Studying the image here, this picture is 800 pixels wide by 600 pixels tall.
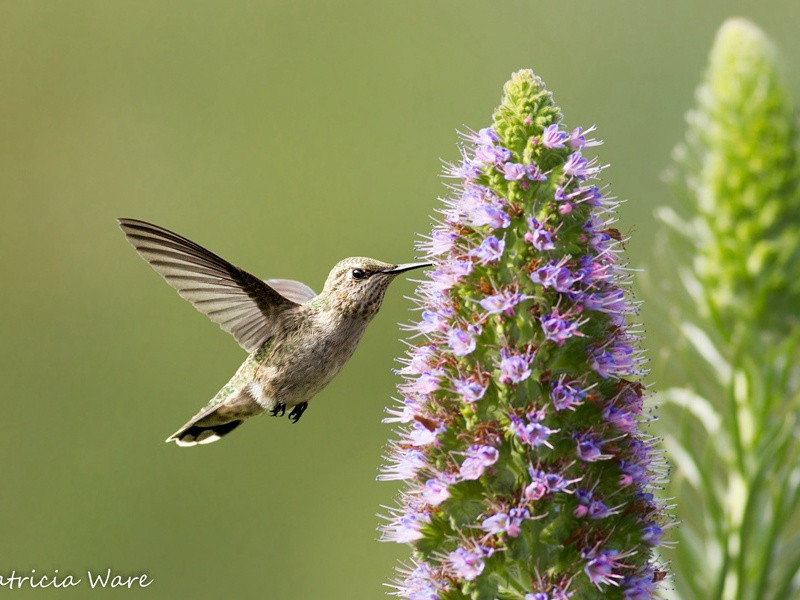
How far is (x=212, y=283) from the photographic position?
19.5 feet

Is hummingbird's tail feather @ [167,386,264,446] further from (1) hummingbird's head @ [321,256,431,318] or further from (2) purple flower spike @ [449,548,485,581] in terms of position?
(2) purple flower spike @ [449,548,485,581]

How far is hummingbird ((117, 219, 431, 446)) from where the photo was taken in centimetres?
591

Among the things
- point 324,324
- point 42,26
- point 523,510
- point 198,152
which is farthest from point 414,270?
point 42,26

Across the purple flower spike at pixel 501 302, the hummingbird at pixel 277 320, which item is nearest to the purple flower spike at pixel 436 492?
the purple flower spike at pixel 501 302

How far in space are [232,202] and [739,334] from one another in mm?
9580

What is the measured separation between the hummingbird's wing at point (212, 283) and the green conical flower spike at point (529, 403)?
1.56 meters

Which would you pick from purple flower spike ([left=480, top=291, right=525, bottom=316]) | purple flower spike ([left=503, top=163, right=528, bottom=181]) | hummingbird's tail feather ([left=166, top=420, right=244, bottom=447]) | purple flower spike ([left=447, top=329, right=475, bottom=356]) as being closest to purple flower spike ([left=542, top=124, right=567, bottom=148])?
purple flower spike ([left=503, top=163, right=528, bottom=181])

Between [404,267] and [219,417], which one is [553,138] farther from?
[219,417]

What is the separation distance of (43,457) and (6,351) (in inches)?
51.0

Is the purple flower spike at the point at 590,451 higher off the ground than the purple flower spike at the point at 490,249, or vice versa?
the purple flower spike at the point at 490,249

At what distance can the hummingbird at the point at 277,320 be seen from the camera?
19.4ft

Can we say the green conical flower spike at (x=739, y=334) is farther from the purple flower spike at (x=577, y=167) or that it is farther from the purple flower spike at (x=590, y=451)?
the purple flower spike at (x=577, y=167)

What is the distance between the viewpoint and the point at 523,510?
14.0 ft

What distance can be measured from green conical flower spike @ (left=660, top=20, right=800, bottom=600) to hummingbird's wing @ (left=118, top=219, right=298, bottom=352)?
2.19 metres
